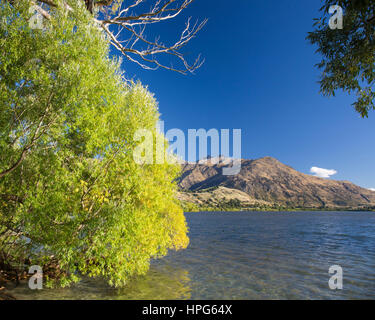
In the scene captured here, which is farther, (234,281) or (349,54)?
(234,281)

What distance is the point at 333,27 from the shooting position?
499 inches

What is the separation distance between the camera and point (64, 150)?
1379 cm

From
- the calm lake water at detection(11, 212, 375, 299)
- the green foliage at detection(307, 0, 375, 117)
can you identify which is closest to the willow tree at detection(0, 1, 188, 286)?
the calm lake water at detection(11, 212, 375, 299)

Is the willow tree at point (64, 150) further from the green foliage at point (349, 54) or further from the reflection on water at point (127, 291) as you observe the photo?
the green foliage at point (349, 54)

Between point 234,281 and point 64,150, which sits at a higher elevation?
point 64,150

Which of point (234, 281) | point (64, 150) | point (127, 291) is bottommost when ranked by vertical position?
point (234, 281)

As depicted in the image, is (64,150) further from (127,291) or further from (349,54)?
(349,54)

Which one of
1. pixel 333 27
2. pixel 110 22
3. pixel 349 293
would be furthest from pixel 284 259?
pixel 110 22

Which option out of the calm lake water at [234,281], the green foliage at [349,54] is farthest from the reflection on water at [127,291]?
the green foliage at [349,54]

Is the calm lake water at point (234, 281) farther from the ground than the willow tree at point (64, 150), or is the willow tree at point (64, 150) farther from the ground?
the willow tree at point (64, 150)

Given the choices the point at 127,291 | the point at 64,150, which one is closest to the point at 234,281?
the point at 127,291

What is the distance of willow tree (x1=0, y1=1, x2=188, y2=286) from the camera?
12797 mm

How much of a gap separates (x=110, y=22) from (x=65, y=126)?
805 centimetres

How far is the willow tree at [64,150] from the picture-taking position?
42.0ft
